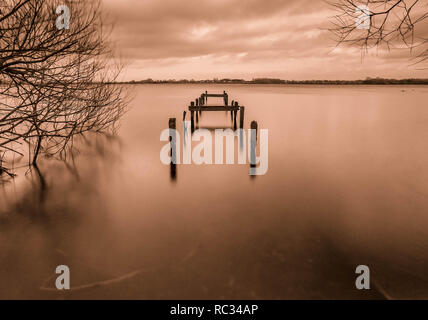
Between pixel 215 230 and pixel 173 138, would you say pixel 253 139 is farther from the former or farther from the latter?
pixel 215 230

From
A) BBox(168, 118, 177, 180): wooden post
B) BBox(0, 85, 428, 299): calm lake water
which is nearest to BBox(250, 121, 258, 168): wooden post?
BBox(0, 85, 428, 299): calm lake water

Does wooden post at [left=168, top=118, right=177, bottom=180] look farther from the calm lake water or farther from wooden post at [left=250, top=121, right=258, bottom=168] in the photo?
wooden post at [left=250, top=121, right=258, bottom=168]

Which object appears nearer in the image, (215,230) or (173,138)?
(215,230)

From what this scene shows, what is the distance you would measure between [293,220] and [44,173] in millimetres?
8629

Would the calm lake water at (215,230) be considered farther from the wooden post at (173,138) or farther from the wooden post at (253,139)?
the wooden post at (253,139)

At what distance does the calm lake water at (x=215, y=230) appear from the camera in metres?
4.53

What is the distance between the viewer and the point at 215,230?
20.9ft

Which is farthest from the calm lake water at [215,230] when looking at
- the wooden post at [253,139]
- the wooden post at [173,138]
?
the wooden post at [253,139]

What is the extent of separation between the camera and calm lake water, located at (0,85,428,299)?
453cm

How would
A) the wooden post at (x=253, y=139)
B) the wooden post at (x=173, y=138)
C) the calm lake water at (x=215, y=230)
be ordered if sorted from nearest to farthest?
1. the calm lake water at (x=215, y=230)
2. the wooden post at (x=173, y=138)
3. the wooden post at (x=253, y=139)

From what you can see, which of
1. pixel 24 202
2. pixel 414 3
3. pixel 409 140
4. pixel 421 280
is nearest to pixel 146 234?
pixel 24 202

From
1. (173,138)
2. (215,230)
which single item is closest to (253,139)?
(173,138)

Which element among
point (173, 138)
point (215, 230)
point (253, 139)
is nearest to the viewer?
point (215, 230)
